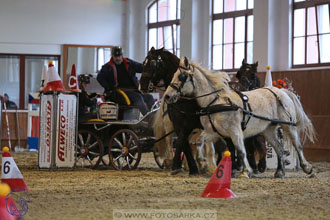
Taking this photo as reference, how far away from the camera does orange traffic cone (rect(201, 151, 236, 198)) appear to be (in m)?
5.31

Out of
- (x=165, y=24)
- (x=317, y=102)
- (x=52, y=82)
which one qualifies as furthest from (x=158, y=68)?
(x=165, y=24)

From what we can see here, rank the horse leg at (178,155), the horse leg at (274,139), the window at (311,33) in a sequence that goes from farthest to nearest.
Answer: the window at (311,33) < the horse leg at (274,139) < the horse leg at (178,155)

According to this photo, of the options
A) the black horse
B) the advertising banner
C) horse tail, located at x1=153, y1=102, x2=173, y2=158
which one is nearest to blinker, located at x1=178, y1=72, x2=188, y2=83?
the black horse

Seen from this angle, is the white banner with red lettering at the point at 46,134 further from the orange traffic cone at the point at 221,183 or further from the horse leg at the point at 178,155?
the orange traffic cone at the point at 221,183

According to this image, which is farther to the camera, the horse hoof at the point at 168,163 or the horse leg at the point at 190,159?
the horse hoof at the point at 168,163

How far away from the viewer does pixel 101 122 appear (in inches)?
355

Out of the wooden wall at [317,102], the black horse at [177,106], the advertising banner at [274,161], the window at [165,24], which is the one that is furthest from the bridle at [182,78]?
the window at [165,24]

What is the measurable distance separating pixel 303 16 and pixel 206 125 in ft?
21.6

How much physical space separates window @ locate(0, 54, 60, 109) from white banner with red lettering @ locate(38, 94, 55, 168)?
28.2 ft

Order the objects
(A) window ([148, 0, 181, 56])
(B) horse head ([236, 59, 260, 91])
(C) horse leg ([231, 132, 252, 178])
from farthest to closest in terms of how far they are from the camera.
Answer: (A) window ([148, 0, 181, 56])
(B) horse head ([236, 59, 260, 91])
(C) horse leg ([231, 132, 252, 178])

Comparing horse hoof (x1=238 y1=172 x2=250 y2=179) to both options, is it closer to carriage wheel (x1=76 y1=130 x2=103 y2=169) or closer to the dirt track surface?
the dirt track surface

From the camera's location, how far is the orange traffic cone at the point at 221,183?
5309mm

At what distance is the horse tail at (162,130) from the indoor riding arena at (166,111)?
0.8 inches

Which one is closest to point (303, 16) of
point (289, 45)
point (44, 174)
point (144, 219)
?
point (289, 45)
